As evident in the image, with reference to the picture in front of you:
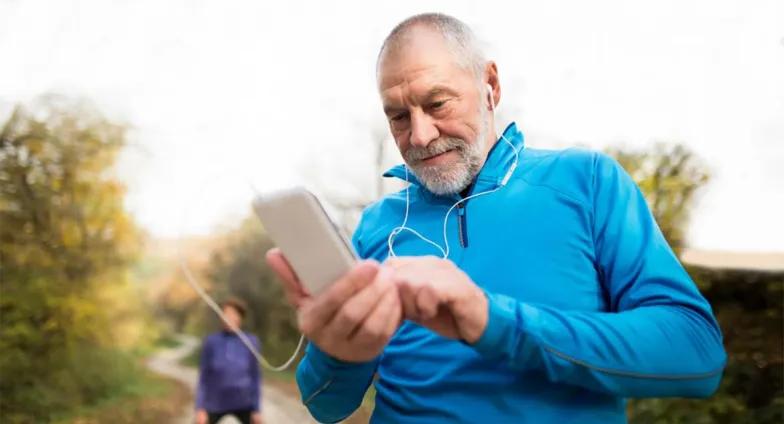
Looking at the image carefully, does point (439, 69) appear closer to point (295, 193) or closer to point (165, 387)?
point (295, 193)

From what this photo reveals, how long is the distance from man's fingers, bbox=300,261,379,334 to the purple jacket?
7431mm

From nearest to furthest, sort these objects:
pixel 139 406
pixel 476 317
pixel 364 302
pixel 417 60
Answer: pixel 364 302 < pixel 476 317 < pixel 417 60 < pixel 139 406

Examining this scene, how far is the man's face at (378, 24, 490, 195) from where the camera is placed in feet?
5.47

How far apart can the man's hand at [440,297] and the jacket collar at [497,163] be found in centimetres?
53

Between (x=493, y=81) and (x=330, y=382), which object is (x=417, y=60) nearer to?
(x=493, y=81)

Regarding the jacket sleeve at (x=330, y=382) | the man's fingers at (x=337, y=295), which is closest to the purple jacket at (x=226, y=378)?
the jacket sleeve at (x=330, y=382)

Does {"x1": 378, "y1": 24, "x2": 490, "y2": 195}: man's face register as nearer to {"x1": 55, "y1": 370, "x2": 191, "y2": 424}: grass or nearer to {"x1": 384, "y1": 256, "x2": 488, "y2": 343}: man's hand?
{"x1": 384, "y1": 256, "x2": 488, "y2": 343}: man's hand

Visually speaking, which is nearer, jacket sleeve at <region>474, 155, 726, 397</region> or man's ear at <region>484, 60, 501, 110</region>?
jacket sleeve at <region>474, 155, 726, 397</region>

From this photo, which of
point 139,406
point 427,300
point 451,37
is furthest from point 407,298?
point 139,406

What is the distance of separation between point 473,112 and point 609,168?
0.36 metres

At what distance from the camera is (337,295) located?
1.06 metres

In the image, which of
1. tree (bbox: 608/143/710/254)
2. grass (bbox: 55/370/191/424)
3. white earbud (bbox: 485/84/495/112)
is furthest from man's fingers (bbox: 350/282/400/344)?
grass (bbox: 55/370/191/424)

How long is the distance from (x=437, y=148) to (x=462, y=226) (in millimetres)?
244

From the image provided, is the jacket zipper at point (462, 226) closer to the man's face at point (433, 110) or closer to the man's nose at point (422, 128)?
the man's face at point (433, 110)
